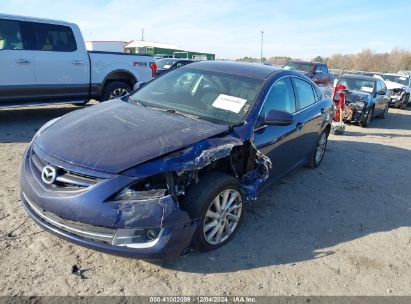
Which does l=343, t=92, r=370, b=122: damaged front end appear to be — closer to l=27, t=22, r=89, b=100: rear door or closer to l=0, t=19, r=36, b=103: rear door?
l=27, t=22, r=89, b=100: rear door

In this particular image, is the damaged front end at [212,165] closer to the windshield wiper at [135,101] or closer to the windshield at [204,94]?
the windshield at [204,94]

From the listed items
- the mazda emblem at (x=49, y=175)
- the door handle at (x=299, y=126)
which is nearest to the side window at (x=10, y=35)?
the mazda emblem at (x=49, y=175)

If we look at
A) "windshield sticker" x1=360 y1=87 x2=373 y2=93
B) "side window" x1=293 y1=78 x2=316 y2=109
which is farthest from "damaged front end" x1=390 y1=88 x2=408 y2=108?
"side window" x1=293 y1=78 x2=316 y2=109

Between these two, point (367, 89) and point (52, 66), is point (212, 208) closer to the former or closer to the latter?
point (52, 66)

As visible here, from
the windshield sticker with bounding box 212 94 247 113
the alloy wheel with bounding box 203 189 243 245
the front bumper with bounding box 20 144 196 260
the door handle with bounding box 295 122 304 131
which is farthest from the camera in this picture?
the door handle with bounding box 295 122 304 131

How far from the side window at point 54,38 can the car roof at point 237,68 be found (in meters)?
4.23

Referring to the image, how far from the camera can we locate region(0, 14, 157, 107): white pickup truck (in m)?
7.26

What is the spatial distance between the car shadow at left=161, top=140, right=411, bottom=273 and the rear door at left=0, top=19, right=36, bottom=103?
532cm

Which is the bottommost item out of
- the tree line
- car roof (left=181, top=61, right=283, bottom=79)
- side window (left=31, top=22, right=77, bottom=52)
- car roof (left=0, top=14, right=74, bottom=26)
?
the tree line

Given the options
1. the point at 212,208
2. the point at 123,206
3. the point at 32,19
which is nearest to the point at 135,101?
the point at 212,208

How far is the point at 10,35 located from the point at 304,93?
5.62m

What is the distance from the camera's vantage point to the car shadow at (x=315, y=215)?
11.3 ft

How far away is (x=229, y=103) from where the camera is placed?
160 inches

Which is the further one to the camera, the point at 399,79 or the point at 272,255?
the point at 399,79
